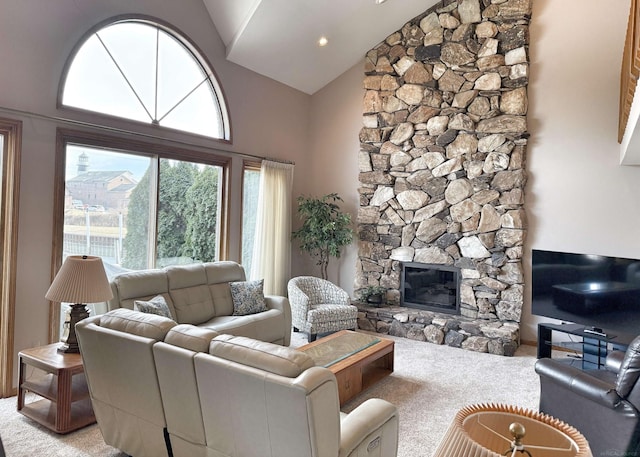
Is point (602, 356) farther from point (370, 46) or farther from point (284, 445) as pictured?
point (370, 46)

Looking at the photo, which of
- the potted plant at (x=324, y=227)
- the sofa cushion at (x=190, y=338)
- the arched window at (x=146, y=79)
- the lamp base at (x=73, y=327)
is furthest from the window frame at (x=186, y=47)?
the sofa cushion at (x=190, y=338)

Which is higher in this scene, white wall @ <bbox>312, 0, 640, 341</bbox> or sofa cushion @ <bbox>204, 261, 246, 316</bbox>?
white wall @ <bbox>312, 0, 640, 341</bbox>

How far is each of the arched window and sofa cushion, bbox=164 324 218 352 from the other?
2.80 m

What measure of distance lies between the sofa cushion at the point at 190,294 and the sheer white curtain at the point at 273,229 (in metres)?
1.47

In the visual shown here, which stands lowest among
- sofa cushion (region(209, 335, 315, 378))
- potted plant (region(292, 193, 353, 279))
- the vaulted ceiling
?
sofa cushion (region(209, 335, 315, 378))

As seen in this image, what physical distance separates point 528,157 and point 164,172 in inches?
173

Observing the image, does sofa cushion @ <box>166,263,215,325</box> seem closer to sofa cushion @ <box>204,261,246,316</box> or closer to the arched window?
sofa cushion @ <box>204,261,246,316</box>

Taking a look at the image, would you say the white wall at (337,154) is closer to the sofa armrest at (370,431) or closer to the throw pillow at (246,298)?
the throw pillow at (246,298)

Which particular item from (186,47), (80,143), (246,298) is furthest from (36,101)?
(246,298)

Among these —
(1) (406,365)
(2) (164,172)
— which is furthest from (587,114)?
(2) (164,172)

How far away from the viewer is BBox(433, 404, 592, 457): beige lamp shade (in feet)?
2.85

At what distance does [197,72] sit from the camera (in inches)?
204

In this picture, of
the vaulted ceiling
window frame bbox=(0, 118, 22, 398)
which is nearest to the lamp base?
window frame bbox=(0, 118, 22, 398)

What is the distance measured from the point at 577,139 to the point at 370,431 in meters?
4.58
